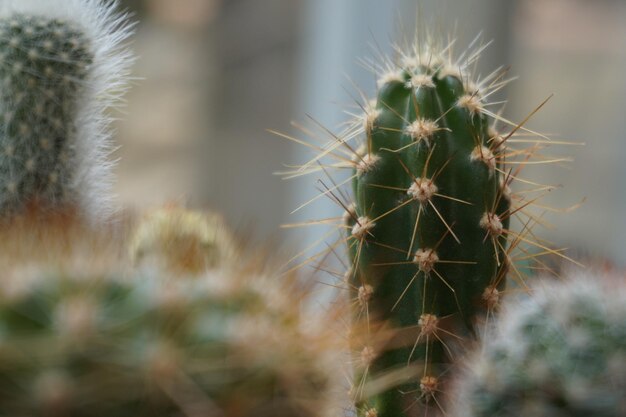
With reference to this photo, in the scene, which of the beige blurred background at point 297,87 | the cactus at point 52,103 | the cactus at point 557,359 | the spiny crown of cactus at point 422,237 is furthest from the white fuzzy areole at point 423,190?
the beige blurred background at point 297,87

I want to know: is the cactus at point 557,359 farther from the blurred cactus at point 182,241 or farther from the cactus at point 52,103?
the cactus at point 52,103

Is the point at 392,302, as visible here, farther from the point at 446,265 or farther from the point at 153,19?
the point at 153,19

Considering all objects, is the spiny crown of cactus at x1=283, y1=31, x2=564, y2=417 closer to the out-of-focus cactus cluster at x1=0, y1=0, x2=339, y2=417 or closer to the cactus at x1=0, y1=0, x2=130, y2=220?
the out-of-focus cactus cluster at x1=0, y1=0, x2=339, y2=417

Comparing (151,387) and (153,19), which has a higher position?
(153,19)

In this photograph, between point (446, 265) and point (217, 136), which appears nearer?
point (446, 265)

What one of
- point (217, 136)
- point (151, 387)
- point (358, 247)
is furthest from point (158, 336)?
point (217, 136)

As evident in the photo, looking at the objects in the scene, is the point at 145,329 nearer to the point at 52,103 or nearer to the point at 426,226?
the point at 426,226
